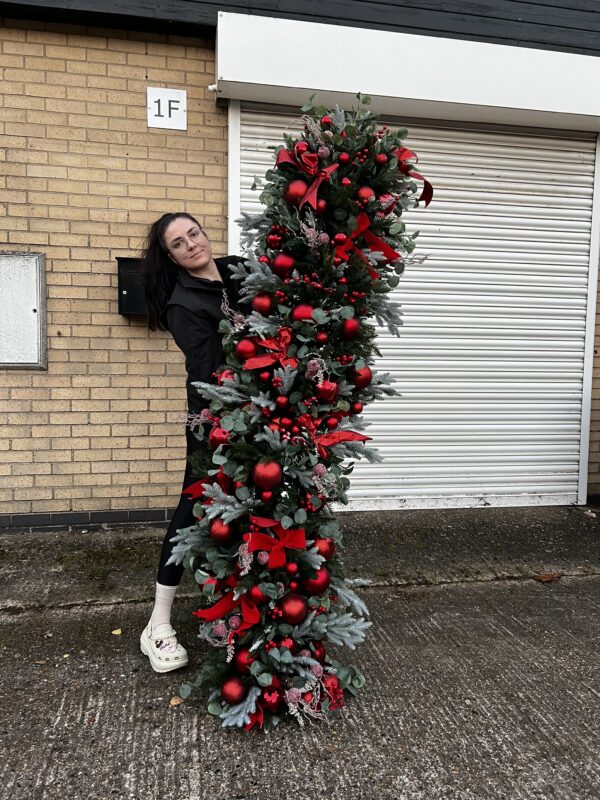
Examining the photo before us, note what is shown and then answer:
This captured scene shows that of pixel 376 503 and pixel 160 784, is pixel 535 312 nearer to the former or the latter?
pixel 376 503

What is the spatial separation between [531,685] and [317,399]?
1537mm

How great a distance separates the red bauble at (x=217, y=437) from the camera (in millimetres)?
2238

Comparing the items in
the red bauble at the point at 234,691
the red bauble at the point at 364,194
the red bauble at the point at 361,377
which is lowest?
the red bauble at the point at 234,691

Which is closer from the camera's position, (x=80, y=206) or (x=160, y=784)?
(x=160, y=784)

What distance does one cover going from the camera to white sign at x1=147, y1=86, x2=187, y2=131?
4176mm

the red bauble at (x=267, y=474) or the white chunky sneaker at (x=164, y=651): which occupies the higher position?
the red bauble at (x=267, y=474)

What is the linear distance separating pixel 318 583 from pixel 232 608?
329 millimetres

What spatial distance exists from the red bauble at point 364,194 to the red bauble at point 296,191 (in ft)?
0.60

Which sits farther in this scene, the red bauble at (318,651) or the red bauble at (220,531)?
the red bauble at (318,651)

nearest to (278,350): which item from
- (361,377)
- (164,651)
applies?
(361,377)

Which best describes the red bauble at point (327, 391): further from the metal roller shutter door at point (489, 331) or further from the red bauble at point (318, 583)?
the metal roller shutter door at point (489, 331)

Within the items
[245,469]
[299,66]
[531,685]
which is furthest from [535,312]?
[245,469]

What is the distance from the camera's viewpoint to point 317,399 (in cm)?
224

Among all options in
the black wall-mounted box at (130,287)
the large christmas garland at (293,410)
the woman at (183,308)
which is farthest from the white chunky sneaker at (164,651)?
the black wall-mounted box at (130,287)
